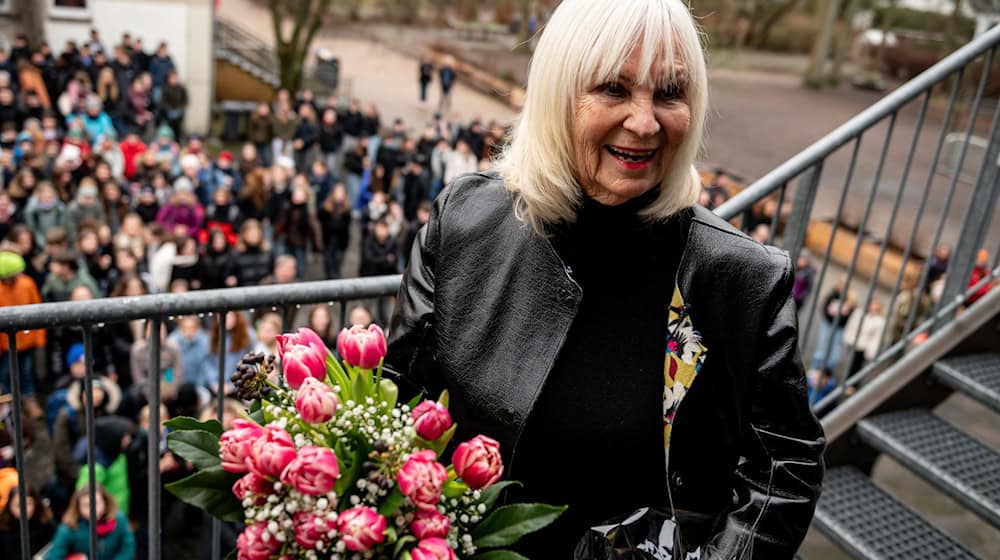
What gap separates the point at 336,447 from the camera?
4.84 ft

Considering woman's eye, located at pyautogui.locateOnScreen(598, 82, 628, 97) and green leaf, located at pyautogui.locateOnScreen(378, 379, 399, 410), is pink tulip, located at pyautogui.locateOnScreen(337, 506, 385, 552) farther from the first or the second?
woman's eye, located at pyautogui.locateOnScreen(598, 82, 628, 97)

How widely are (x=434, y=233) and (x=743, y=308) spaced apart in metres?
0.63

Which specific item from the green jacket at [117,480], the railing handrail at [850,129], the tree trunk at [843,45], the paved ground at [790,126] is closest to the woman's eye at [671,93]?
the railing handrail at [850,129]

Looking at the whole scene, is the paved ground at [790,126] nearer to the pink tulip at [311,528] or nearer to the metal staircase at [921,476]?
the metal staircase at [921,476]

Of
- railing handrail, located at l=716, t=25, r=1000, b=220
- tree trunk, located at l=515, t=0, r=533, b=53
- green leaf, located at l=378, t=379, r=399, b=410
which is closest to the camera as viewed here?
green leaf, located at l=378, t=379, r=399, b=410

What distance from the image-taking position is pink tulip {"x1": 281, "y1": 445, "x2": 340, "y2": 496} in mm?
1348

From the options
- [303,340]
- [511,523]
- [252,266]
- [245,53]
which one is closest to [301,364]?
[303,340]

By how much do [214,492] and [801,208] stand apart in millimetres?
2419

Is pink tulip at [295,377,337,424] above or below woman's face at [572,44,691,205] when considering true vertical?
below

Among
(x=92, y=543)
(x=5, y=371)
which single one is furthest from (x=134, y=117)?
(x=92, y=543)

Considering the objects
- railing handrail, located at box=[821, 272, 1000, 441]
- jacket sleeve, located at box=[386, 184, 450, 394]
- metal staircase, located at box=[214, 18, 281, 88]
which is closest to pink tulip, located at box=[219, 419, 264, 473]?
jacket sleeve, located at box=[386, 184, 450, 394]

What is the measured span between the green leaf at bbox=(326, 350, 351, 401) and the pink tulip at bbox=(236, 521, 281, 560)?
266mm

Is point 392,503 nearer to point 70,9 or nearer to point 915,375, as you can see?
point 915,375

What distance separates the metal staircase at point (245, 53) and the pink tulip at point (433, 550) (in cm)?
2599
